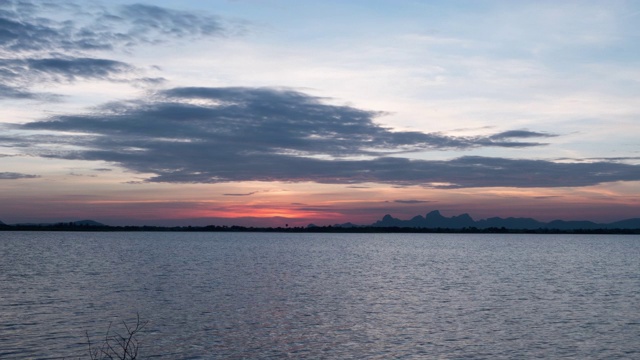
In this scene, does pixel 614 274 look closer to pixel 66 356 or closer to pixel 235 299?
pixel 235 299

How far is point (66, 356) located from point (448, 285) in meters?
49.4

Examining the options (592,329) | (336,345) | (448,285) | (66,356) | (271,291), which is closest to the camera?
(66,356)

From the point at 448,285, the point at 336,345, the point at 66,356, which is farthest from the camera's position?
the point at 448,285

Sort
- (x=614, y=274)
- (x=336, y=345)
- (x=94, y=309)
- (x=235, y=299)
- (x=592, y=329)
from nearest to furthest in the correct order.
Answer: (x=336, y=345) → (x=592, y=329) → (x=94, y=309) → (x=235, y=299) → (x=614, y=274)

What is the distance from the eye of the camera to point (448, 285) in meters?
71.7

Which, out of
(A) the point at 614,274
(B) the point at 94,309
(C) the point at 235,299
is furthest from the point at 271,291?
(A) the point at 614,274

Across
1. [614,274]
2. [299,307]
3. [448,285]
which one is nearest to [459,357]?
[299,307]

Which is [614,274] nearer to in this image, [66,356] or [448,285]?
[448,285]

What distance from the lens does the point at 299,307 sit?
167 ft

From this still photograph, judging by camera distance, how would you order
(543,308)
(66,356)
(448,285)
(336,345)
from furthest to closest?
(448,285) → (543,308) → (336,345) → (66,356)

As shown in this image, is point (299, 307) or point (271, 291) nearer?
point (299, 307)

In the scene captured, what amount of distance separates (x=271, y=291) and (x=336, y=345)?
90.0ft

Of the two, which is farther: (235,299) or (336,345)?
(235,299)

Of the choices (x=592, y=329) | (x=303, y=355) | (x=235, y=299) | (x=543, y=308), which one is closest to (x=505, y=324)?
(x=592, y=329)
